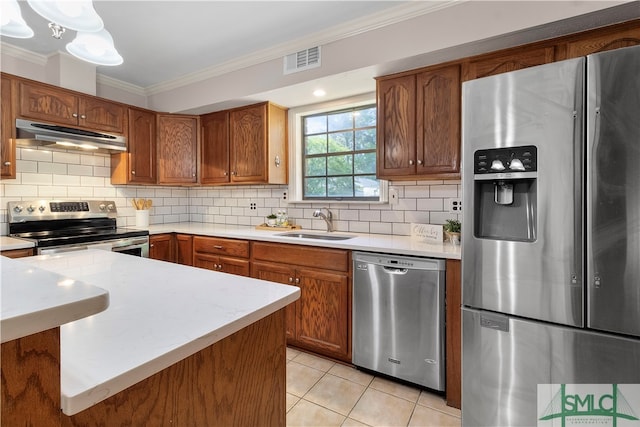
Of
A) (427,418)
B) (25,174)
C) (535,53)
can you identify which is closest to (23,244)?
(25,174)

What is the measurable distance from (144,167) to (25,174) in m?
0.95

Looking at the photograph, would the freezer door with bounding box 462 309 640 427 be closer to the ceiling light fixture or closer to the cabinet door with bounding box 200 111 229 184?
the ceiling light fixture

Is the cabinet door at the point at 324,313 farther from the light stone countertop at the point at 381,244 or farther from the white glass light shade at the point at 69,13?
the white glass light shade at the point at 69,13

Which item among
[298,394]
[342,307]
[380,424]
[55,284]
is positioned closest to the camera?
[55,284]

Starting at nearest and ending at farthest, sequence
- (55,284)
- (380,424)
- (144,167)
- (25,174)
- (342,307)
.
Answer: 1. (55,284)
2. (380,424)
3. (342,307)
4. (25,174)
5. (144,167)

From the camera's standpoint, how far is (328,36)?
243cm

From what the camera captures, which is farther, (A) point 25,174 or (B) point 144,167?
(B) point 144,167

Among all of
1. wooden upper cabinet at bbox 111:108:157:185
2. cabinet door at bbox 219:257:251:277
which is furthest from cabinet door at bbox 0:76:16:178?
cabinet door at bbox 219:257:251:277

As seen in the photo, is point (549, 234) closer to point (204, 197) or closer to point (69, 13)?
point (69, 13)

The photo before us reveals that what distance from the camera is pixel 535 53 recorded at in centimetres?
185

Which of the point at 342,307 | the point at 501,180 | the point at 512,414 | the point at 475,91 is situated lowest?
the point at 512,414

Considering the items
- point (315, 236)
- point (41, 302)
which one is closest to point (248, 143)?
point (315, 236)

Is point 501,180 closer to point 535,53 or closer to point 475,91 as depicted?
point 475,91

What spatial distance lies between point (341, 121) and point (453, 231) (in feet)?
5.09
